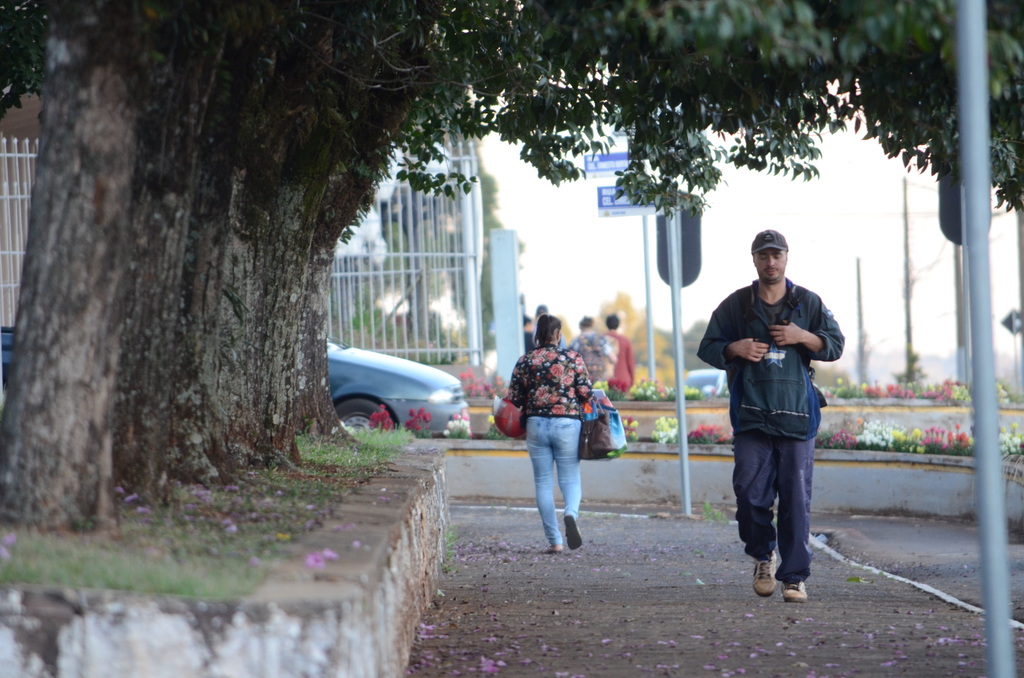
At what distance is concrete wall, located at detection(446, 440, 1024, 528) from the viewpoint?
12.0 m

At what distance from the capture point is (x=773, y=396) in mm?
6551

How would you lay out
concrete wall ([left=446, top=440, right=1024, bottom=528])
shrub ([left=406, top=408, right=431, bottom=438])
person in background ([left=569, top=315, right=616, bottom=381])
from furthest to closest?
person in background ([left=569, top=315, right=616, bottom=381]), shrub ([left=406, top=408, right=431, bottom=438]), concrete wall ([left=446, top=440, right=1024, bottom=528])

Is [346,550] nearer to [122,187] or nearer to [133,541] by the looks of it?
[133,541]

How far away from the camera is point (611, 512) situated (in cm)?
1277

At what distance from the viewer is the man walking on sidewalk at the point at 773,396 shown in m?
6.55

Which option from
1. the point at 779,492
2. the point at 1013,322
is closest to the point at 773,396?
the point at 779,492

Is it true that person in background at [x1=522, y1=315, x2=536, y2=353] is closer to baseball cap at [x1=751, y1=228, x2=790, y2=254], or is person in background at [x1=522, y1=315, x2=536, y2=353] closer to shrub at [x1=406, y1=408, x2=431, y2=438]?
shrub at [x1=406, y1=408, x2=431, y2=438]

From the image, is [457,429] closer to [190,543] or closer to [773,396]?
[773,396]

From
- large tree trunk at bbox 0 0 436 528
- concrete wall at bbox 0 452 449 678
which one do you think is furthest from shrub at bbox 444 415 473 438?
concrete wall at bbox 0 452 449 678

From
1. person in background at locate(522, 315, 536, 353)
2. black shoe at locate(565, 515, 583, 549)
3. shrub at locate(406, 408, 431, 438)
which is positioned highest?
person in background at locate(522, 315, 536, 353)

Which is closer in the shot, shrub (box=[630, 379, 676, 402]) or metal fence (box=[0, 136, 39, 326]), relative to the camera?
metal fence (box=[0, 136, 39, 326])

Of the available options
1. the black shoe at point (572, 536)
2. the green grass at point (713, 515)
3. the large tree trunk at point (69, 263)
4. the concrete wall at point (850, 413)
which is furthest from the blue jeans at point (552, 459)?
the concrete wall at point (850, 413)

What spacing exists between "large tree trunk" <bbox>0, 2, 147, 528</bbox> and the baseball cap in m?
3.59

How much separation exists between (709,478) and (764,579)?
22.3ft
